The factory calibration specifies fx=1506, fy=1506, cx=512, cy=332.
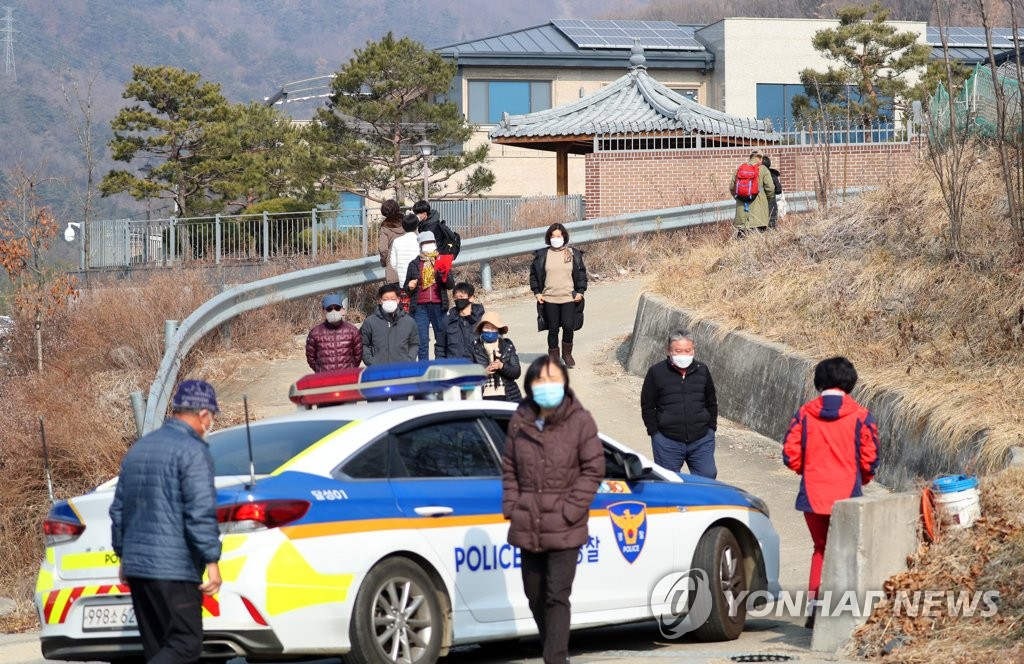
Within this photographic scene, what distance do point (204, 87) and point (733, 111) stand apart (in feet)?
65.9

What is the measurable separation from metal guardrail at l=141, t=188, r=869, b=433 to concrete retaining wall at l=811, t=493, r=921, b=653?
20.9 feet

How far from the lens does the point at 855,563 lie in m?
8.18

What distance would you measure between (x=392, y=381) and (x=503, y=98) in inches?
1855

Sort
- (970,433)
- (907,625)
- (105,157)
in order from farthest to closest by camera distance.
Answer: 1. (105,157)
2. (970,433)
3. (907,625)

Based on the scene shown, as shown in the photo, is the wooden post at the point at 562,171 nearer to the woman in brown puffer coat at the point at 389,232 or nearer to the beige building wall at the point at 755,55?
the woman in brown puffer coat at the point at 389,232

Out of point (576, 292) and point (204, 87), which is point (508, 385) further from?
point (204, 87)

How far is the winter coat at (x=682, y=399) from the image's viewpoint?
35.6 ft

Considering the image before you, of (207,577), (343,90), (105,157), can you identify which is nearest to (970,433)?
(207,577)

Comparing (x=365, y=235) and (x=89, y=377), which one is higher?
(x=365, y=235)

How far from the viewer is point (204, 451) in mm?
6699

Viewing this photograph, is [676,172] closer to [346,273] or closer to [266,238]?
[266,238]

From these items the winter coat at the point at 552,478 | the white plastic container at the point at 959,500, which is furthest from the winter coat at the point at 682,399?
the winter coat at the point at 552,478

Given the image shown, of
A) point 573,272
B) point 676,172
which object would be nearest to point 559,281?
point 573,272

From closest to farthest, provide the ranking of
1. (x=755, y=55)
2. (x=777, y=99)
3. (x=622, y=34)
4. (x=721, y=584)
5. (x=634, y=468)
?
1. (x=634, y=468)
2. (x=721, y=584)
3. (x=755, y=55)
4. (x=777, y=99)
5. (x=622, y=34)
